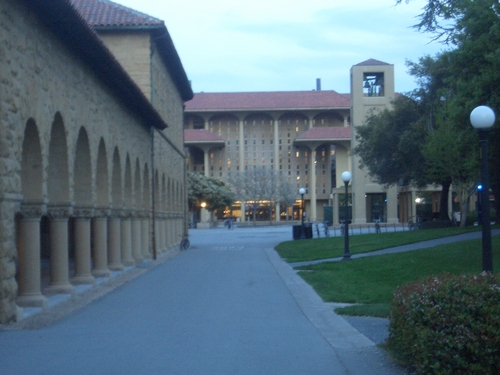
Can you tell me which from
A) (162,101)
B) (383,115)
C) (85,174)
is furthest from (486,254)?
(383,115)

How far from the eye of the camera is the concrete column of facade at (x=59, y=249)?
46.5 ft

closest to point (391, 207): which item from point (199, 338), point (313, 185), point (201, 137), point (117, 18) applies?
point (313, 185)

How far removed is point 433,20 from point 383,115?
1199 inches

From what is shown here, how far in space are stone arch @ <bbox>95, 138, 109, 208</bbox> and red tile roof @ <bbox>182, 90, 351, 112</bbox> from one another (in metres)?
75.1

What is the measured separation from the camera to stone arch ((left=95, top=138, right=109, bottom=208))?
18.5 meters

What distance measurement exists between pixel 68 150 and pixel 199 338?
623cm

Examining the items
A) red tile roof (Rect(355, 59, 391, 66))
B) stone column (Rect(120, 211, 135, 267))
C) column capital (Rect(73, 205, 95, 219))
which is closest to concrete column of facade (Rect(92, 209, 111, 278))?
column capital (Rect(73, 205, 95, 219))

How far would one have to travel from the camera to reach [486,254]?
9.70 m

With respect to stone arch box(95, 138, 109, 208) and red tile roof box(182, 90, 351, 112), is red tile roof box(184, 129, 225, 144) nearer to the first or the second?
red tile roof box(182, 90, 351, 112)

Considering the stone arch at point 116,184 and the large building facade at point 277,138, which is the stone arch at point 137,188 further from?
the large building facade at point 277,138

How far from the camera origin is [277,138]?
9619 centimetres

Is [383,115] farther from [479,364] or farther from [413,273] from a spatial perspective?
[479,364]

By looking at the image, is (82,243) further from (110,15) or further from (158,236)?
(158,236)

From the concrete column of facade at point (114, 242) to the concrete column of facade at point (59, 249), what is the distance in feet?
20.2
